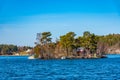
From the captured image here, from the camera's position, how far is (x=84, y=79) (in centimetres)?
5953

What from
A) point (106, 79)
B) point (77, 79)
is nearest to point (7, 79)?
point (77, 79)

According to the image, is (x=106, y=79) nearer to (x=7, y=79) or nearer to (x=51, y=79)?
(x=51, y=79)

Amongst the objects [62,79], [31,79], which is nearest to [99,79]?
[62,79]

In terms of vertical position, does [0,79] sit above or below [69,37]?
below

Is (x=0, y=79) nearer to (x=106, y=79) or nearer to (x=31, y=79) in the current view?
(x=31, y=79)

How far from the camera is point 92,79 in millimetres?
58906

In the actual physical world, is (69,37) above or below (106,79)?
above

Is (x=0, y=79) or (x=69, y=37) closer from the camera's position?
(x=0, y=79)

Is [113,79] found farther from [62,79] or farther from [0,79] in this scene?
[0,79]

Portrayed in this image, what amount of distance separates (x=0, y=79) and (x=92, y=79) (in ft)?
47.2

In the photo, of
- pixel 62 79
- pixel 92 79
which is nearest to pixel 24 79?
pixel 62 79

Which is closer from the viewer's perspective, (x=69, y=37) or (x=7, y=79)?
(x=7, y=79)

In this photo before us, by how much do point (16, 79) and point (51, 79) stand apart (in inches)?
217

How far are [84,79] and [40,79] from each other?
6.96 m
